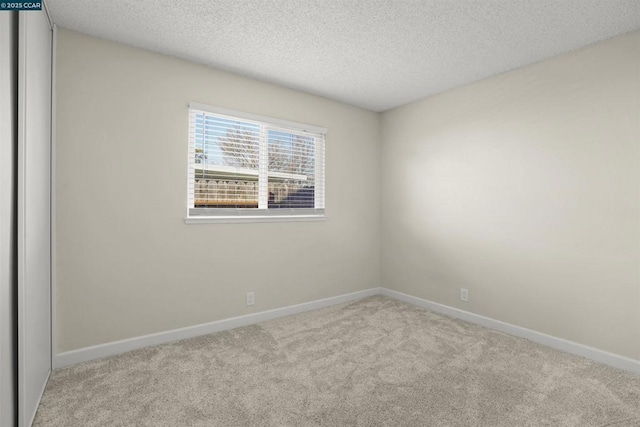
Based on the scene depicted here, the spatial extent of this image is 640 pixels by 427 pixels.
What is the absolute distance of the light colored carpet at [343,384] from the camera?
70.6 inches

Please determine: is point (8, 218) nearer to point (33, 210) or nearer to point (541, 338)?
point (33, 210)

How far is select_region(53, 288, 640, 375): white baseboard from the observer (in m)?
2.36

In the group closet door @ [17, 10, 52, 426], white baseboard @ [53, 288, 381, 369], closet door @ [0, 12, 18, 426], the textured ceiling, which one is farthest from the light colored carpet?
the textured ceiling

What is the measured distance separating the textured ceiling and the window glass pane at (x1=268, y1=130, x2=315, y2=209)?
0.69m

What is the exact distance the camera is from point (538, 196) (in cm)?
281

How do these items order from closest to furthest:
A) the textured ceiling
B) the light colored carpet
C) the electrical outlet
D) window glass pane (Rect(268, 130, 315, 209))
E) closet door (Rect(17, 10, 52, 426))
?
1. closet door (Rect(17, 10, 52, 426))
2. the light colored carpet
3. the textured ceiling
4. the electrical outlet
5. window glass pane (Rect(268, 130, 315, 209))

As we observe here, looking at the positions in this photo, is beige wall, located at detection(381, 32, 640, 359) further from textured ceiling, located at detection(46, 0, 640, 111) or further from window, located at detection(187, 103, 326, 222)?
window, located at detection(187, 103, 326, 222)

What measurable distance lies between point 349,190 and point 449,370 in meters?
2.27

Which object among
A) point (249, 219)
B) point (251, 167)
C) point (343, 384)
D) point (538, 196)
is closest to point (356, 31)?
point (251, 167)

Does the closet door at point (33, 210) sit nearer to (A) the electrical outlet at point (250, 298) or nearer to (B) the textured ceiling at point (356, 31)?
(B) the textured ceiling at point (356, 31)

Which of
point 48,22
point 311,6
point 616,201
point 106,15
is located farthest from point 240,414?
point 616,201

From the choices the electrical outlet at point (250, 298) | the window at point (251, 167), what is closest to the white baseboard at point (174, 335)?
the electrical outlet at point (250, 298)

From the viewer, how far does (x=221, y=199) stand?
3.07 m

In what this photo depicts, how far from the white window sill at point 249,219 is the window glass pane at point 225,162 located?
123 millimetres
